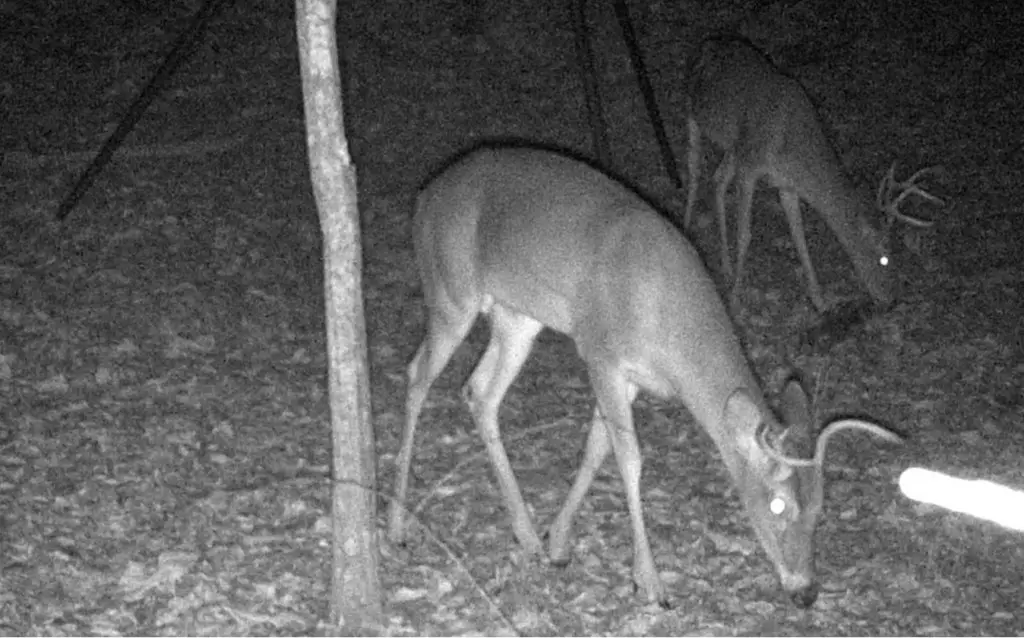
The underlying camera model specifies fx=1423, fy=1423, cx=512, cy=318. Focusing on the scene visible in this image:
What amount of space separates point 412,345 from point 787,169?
319 centimetres

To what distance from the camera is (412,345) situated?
991 cm

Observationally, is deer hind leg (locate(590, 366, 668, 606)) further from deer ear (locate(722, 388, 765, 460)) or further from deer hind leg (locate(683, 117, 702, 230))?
deer hind leg (locate(683, 117, 702, 230))

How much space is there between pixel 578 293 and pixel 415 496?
1543mm

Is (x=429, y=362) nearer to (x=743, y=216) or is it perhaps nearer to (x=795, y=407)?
(x=795, y=407)

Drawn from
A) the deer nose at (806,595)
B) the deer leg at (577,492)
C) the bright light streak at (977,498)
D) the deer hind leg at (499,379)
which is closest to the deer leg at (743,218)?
the deer hind leg at (499,379)

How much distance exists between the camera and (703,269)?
7152mm

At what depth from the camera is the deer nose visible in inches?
253

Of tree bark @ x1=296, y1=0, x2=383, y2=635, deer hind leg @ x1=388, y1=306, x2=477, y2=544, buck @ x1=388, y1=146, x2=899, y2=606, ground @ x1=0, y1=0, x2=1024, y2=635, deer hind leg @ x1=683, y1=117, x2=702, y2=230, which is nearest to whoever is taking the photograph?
tree bark @ x1=296, y1=0, x2=383, y2=635

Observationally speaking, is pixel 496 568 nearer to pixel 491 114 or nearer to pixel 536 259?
pixel 536 259

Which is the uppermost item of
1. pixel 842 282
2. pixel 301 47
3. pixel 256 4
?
pixel 301 47

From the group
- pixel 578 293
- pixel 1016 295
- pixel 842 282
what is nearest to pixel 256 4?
pixel 842 282

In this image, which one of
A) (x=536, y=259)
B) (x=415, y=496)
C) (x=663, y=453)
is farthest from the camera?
(x=663, y=453)

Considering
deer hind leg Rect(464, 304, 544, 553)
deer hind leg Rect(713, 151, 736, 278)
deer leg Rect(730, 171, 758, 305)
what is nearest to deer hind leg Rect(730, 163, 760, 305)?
deer leg Rect(730, 171, 758, 305)

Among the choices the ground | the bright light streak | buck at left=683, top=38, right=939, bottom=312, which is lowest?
the ground
